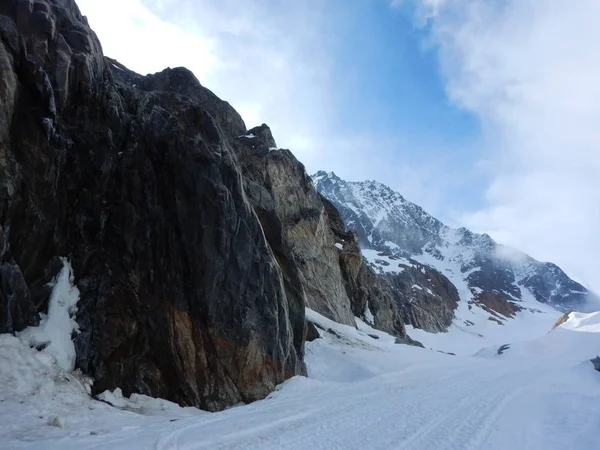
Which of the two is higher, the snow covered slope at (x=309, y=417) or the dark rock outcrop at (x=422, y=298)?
the dark rock outcrop at (x=422, y=298)

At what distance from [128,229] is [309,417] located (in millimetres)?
9862

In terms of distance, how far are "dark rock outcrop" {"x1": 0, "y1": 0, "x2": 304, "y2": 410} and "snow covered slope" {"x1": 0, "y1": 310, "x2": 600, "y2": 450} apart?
138 centimetres

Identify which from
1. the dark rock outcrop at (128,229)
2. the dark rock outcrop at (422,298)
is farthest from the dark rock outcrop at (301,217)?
the dark rock outcrop at (422,298)

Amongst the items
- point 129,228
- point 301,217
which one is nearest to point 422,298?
point 301,217

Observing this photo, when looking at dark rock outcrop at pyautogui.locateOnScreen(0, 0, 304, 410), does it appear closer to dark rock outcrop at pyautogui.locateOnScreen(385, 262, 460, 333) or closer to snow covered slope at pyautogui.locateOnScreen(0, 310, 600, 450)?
snow covered slope at pyautogui.locateOnScreen(0, 310, 600, 450)

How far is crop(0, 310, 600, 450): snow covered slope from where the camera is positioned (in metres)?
9.72

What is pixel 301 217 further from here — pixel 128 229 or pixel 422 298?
pixel 422 298

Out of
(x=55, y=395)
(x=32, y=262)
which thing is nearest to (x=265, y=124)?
(x=32, y=262)

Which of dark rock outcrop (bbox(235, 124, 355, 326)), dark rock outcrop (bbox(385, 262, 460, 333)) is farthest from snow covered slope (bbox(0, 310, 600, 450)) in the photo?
dark rock outcrop (bbox(385, 262, 460, 333))

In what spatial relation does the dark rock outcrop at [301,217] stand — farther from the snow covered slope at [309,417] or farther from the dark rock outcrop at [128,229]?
the snow covered slope at [309,417]

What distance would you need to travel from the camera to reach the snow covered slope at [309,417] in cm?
972

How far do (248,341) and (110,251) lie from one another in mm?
6465

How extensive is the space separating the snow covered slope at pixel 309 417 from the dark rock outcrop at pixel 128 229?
138 cm

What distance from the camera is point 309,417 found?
12.6 meters
